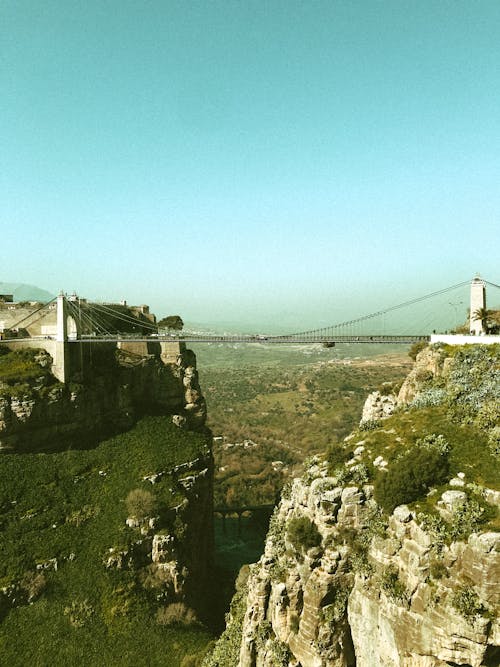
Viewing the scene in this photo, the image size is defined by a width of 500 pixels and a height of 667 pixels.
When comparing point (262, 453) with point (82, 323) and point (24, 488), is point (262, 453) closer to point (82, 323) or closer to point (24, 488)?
point (82, 323)

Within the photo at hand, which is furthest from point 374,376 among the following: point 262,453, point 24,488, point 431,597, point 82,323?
point 431,597

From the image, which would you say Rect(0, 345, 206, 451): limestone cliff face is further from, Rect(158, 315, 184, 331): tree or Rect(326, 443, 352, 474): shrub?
Rect(326, 443, 352, 474): shrub

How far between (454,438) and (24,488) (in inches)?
903

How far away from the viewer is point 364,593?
36.7 ft

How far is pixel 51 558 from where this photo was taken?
2153 cm

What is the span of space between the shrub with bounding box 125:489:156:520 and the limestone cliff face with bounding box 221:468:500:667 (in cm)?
1048

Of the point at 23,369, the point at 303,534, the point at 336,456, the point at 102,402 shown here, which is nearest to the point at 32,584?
the point at 102,402

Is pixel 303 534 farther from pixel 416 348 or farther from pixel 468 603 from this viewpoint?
pixel 416 348

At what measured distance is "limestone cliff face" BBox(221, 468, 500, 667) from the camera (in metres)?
9.32

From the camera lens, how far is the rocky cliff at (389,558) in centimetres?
947

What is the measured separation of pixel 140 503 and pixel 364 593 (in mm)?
15853

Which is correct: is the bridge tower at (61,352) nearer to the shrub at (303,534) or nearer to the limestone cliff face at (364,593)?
the limestone cliff face at (364,593)

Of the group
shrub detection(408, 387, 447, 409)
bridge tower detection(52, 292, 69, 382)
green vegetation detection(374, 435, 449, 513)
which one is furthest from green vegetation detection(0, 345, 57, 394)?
green vegetation detection(374, 435, 449, 513)

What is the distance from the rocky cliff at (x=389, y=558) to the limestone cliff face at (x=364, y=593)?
26 millimetres
